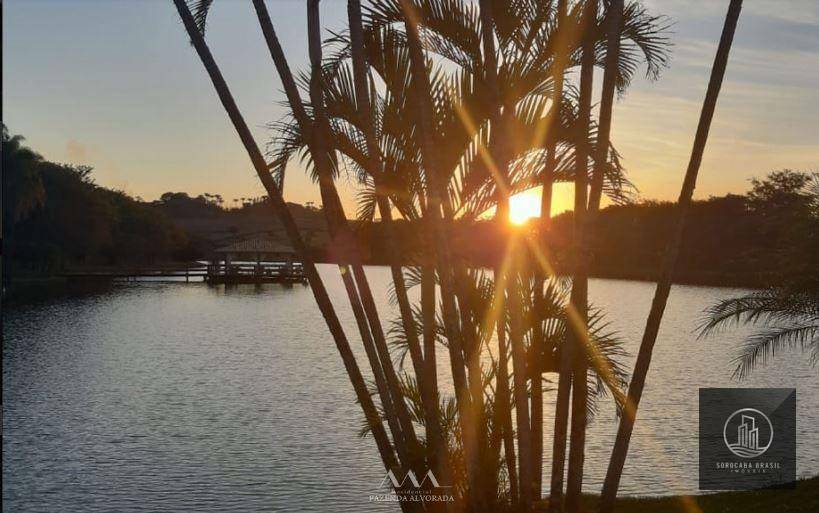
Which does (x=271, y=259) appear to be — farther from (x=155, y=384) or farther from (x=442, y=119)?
(x=442, y=119)

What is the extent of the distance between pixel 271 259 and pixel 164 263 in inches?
487

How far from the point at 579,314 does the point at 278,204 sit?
Answer: 246 centimetres

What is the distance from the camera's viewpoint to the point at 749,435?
49.4ft

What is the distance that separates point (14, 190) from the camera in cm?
6669

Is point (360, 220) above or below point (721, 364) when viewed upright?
above

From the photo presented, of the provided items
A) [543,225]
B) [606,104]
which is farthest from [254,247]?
[606,104]

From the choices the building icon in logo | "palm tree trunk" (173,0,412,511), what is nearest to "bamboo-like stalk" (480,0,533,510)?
"palm tree trunk" (173,0,412,511)

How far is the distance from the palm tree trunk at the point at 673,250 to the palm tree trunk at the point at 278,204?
Result: 1.76 m

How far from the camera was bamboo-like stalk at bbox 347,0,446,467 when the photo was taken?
6.68 metres

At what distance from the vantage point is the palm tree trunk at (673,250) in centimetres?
648

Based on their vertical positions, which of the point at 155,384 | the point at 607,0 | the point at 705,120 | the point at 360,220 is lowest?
the point at 155,384

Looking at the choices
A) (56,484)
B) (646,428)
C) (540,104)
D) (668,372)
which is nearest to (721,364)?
(668,372)

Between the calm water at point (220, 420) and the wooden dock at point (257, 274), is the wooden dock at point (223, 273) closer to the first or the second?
the wooden dock at point (257, 274)

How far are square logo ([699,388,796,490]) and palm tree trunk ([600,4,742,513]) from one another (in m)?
4.36
